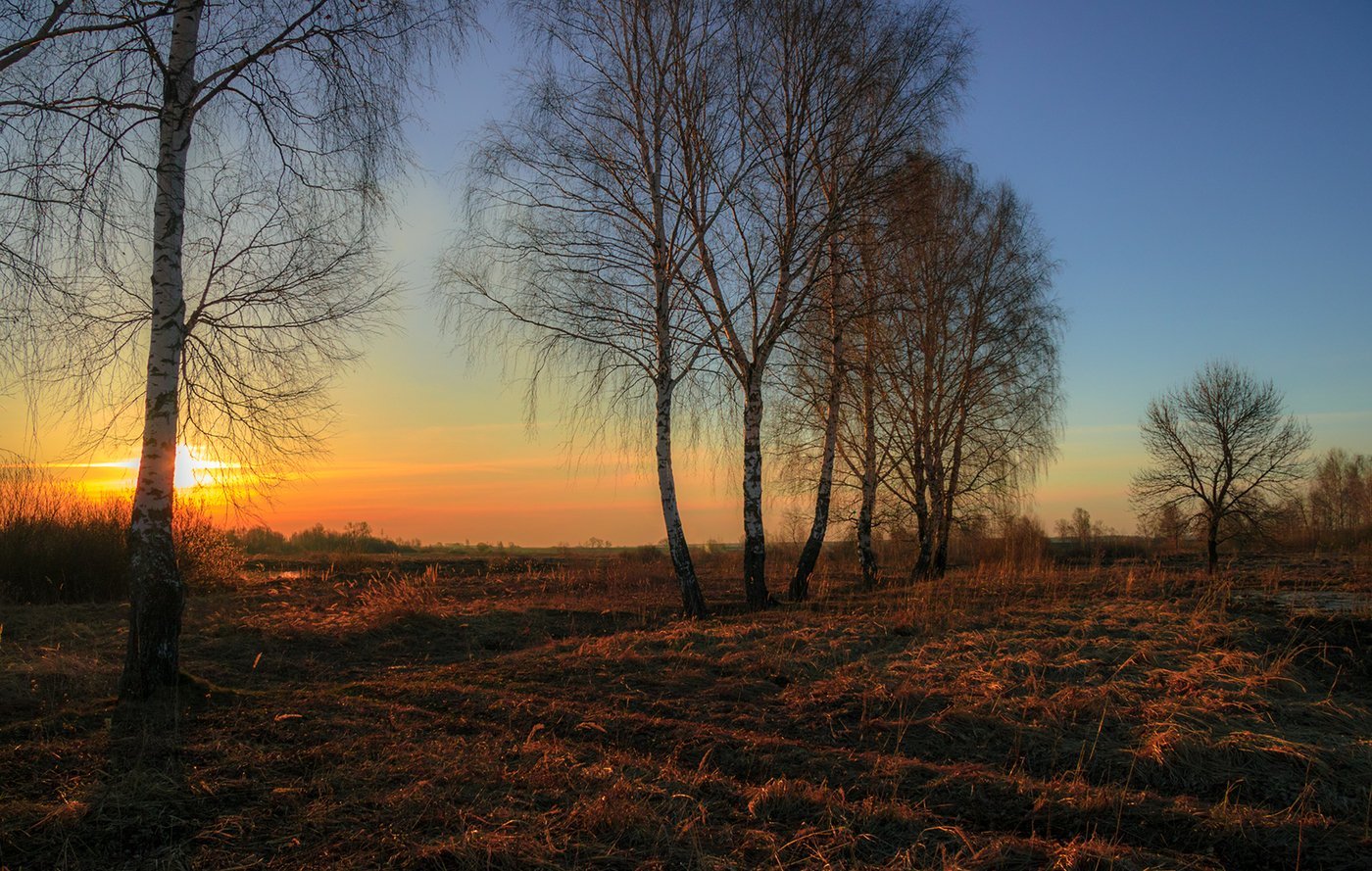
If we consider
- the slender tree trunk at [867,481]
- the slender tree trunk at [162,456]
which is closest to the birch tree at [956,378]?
the slender tree trunk at [867,481]

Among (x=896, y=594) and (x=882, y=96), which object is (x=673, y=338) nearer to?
(x=882, y=96)

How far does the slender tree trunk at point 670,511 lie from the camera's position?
1112cm

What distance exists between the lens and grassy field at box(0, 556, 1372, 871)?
377cm

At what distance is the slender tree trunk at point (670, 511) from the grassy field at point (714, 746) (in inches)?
62.8

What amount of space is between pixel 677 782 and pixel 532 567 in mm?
16990

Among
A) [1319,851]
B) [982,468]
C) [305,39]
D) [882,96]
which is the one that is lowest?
[1319,851]

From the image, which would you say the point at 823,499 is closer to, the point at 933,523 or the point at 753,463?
the point at 753,463

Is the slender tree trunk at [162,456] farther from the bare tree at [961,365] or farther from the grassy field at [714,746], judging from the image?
the bare tree at [961,365]

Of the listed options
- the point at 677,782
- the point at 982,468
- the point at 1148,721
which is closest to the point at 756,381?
the point at 1148,721

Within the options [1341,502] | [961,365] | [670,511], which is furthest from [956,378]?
[1341,502]

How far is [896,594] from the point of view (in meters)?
14.0

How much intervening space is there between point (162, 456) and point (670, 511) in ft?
21.8

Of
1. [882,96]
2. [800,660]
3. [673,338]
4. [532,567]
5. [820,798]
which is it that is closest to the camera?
[820,798]

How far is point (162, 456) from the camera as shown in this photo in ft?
19.9
